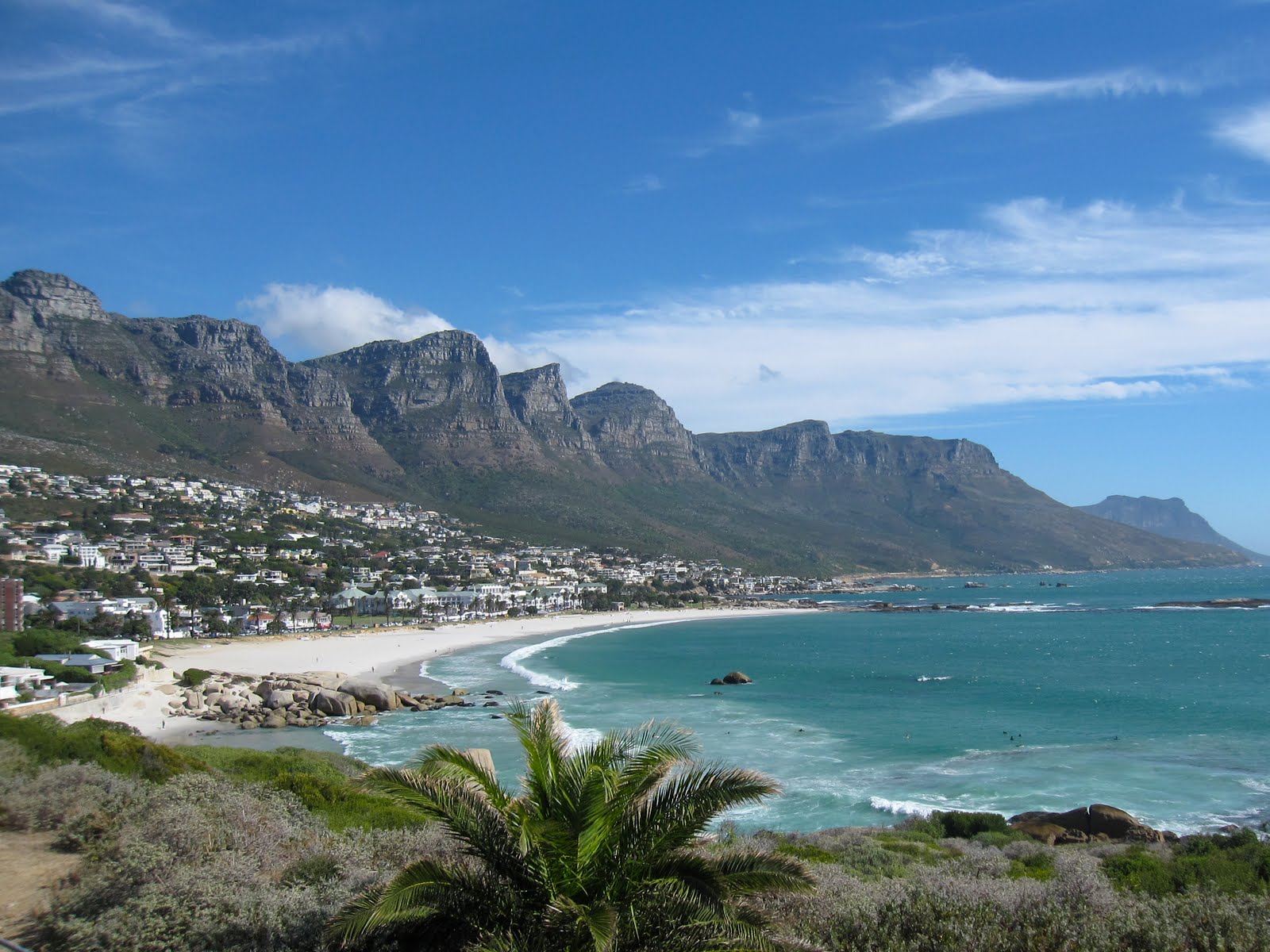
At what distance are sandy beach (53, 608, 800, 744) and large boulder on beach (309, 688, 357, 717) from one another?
3888 mm

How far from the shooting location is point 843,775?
26234 mm

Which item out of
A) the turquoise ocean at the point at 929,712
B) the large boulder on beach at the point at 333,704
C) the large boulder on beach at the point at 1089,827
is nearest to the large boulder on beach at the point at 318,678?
the large boulder on beach at the point at 333,704

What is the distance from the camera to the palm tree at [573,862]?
18.7 feet

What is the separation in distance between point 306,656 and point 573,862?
Result: 185 ft

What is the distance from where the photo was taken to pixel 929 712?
125ft

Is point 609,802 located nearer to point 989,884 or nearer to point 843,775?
point 989,884

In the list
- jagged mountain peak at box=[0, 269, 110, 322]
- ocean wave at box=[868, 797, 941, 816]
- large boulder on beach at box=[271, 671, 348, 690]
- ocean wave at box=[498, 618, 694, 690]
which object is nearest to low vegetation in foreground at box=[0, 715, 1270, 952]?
ocean wave at box=[868, 797, 941, 816]

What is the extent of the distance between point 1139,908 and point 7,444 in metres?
112

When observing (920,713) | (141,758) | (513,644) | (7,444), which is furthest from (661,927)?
(7,444)

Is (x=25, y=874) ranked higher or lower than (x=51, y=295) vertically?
lower

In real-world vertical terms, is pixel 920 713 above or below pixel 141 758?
below

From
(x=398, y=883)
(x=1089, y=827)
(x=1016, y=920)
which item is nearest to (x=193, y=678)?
(x=1089, y=827)

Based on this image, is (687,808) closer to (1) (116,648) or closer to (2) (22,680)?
(2) (22,680)

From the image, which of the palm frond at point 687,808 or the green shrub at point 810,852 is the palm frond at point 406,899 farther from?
the green shrub at point 810,852
